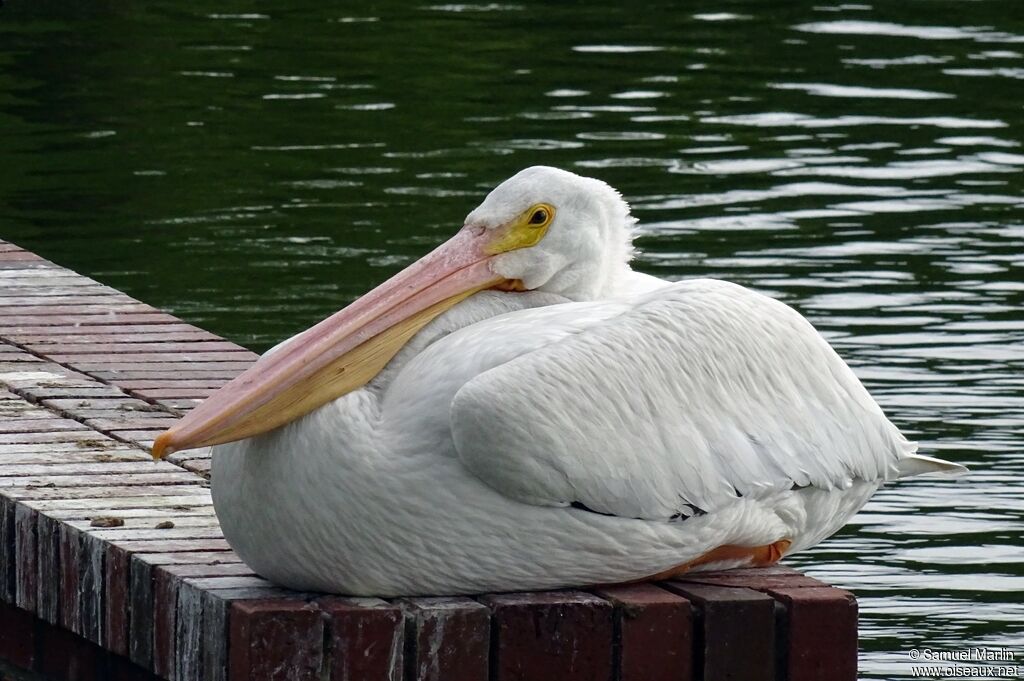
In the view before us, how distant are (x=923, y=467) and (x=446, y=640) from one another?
107 centimetres

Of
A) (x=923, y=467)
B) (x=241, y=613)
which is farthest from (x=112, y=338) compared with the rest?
(x=923, y=467)

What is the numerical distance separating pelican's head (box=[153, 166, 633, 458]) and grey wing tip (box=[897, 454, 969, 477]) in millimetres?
652

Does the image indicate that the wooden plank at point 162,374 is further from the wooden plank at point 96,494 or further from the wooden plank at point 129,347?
the wooden plank at point 96,494

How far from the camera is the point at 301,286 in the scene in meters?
8.99

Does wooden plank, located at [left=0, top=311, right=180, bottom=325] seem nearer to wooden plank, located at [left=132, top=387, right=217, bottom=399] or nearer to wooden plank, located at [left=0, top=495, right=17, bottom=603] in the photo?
wooden plank, located at [left=132, top=387, right=217, bottom=399]

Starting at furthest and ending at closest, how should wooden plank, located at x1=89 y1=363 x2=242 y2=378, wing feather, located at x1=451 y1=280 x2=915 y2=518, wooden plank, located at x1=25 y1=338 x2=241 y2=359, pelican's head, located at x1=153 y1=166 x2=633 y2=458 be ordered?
wooden plank, located at x1=25 y1=338 x2=241 y2=359
wooden plank, located at x1=89 y1=363 x2=242 y2=378
pelican's head, located at x1=153 y1=166 x2=633 y2=458
wing feather, located at x1=451 y1=280 x2=915 y2=518

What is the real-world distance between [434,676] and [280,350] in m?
0.65

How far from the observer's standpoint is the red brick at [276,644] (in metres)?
3.89

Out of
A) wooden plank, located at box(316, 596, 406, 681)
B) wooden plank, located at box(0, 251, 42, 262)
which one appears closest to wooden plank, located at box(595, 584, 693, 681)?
wooden plank, located at box(316, 596, 406, 681)

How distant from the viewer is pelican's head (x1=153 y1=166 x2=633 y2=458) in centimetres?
408

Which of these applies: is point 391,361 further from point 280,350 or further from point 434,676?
point 434,676

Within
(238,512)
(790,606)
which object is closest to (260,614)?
(238,512)

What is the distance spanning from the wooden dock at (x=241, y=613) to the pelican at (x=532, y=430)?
7 cm

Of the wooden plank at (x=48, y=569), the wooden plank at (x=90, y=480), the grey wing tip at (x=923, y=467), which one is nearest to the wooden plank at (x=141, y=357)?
the wooden plank at (x=90, y=480)
